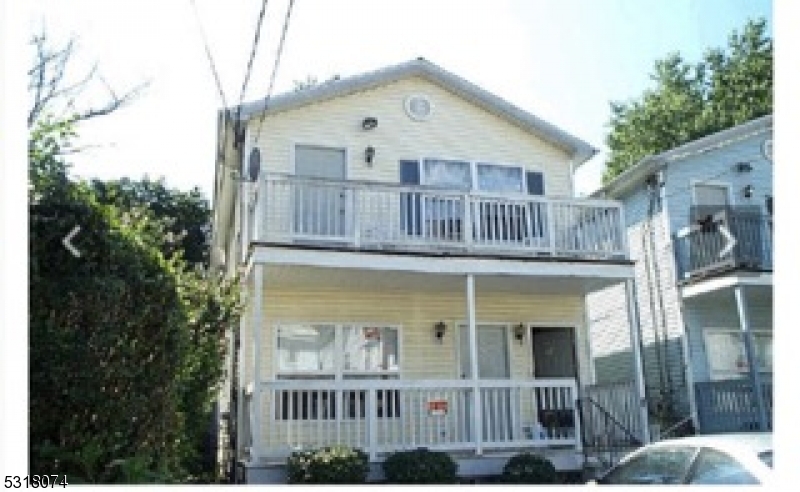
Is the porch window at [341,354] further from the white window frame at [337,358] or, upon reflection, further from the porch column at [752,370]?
the porch column at [752,370]

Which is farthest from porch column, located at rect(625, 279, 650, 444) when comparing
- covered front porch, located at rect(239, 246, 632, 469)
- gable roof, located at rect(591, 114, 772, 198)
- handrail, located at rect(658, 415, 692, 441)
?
gable roof, located at rect(591, 114, 772, 198)

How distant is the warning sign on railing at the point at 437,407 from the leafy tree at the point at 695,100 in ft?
49.1

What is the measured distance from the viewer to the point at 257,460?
792 cm

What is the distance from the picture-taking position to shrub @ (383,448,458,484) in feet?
25.4

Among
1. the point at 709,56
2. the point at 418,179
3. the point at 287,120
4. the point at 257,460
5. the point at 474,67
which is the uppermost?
the point at 709,56

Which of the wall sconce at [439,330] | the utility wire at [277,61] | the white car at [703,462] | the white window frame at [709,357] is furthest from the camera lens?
the white window frame at [709,357]

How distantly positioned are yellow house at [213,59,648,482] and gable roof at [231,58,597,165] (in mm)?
30

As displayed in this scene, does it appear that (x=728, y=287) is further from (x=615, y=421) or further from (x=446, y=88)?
(x=446, y=88)

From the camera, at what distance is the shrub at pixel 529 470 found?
8.23 metres

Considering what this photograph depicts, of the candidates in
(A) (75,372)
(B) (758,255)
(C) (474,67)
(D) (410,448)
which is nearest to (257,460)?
(D) (410,448)

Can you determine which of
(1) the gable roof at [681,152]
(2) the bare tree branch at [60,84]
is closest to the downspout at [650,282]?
(1) the gable roof at [681,152]
